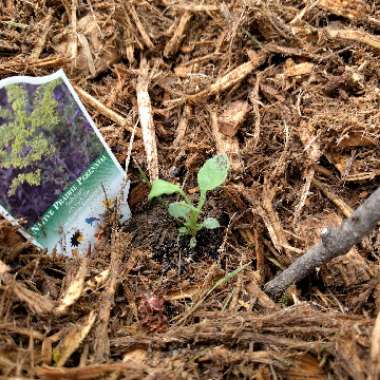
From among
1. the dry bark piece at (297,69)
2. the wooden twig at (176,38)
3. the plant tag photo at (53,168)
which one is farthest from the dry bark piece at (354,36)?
the plant tag photo at (53,168)

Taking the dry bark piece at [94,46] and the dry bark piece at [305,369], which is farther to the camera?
the dry bark piece at [94,46]

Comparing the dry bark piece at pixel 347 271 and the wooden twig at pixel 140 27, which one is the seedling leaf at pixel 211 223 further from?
the wooden twig at pixel 140 27

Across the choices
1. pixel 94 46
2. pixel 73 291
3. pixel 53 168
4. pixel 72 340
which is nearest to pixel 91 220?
pixel 53 168

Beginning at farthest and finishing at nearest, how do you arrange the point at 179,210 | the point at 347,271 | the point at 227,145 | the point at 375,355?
1. the point at 227,145
2. the point at 179,210
3. the point at 347,271
4. the point at 375,355

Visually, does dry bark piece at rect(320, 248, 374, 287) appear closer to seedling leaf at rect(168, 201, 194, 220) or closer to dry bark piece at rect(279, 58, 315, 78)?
seedling leaf at rect(168, 201, 194, 220)

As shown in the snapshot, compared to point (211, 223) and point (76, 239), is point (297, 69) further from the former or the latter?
point (76, 239)

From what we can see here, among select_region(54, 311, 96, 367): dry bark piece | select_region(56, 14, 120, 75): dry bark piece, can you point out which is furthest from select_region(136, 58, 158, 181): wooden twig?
select_region(54, 311, 96, 367): dry bark piece

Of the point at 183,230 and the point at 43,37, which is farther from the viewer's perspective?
the point at 43,37

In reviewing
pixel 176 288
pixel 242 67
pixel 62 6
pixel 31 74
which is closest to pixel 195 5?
pixel 242 67
